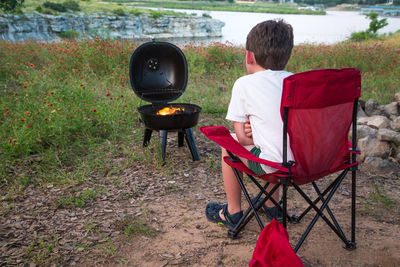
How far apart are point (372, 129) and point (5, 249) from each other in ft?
15.1

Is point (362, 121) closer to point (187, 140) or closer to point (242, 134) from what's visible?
point (187, 140)

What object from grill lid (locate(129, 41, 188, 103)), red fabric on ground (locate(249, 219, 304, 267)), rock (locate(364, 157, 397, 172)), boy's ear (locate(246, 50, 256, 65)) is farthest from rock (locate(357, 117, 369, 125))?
red fabric on ground (locate(249, 219, 304, 267))

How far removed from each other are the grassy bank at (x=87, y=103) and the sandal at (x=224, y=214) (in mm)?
1270

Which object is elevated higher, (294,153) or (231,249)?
(294,153)

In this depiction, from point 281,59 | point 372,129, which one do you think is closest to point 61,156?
point 281,59

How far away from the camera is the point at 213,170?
3.91m

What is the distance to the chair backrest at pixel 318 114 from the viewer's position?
1.75 metres

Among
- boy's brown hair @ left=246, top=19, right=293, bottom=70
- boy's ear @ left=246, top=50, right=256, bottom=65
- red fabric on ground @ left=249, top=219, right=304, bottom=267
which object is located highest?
boy's brown hair @ left=246, top=19, right=293, bottom=70

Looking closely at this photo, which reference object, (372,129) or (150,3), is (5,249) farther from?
(150,3)

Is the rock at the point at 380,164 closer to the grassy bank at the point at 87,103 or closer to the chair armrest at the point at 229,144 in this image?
the chair armrest at the point at 229,144

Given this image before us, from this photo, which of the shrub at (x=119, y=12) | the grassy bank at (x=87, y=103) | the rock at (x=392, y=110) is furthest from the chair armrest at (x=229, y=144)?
the shrub at (x=119, y=12)

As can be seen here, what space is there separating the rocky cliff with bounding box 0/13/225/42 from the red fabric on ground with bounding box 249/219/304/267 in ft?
A: 25.9

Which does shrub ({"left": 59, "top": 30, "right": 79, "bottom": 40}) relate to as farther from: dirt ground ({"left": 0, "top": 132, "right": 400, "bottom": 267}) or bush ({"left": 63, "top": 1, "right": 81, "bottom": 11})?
dirt ground ({"left": 0, "top": 132, "right": 400, "bottom": 267})

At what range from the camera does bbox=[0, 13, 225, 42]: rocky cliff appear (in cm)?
2619
